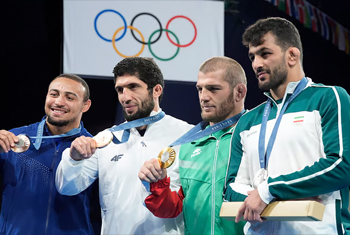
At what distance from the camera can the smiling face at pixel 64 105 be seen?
3.38m

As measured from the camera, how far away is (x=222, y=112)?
2904 mm

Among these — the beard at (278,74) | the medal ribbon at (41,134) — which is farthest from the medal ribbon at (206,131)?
the medal ribbon at (41,134)

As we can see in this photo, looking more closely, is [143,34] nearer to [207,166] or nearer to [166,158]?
[207,166]

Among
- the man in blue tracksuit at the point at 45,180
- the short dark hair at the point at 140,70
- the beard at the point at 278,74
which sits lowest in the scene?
the man in blue tracksuit at the point at 45,180

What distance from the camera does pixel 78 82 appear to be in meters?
3.56

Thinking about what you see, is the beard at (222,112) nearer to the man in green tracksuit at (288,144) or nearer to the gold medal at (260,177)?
the man in green tracksuit at (288,144)

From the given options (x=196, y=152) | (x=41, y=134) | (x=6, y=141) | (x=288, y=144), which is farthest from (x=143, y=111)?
(x=288, y=144)

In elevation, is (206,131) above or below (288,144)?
below

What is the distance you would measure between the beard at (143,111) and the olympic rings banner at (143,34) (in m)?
3.04

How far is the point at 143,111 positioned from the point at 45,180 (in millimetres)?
893

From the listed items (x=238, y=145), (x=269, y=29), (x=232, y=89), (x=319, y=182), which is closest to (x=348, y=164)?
(x=319, y=182)

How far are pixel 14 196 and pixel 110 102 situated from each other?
11.0 ft

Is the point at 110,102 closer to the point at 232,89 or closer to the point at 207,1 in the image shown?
the point at 207,1

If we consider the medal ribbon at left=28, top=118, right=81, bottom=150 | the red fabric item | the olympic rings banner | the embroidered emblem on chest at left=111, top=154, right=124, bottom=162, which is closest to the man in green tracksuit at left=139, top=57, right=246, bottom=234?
the red fabric item
